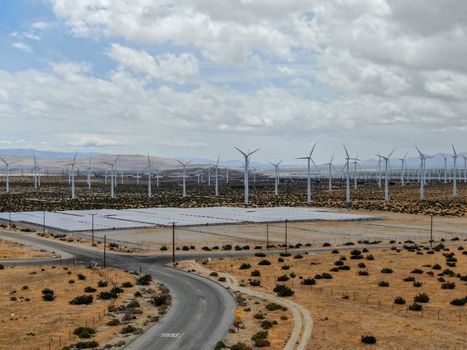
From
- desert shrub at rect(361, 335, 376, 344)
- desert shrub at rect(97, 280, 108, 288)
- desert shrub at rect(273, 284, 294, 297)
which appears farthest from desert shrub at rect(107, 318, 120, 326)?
desert shrub at rect(361, 335, 376, 344)

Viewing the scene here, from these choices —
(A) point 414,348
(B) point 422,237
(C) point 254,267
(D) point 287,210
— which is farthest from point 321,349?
(D) point 287,210

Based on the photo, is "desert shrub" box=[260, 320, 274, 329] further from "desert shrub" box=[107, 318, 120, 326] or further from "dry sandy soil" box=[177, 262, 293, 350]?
"desert shrub" box=[107, 318, 120, 326]

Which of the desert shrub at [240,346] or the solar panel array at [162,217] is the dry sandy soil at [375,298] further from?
the solar panel array at [162,217]

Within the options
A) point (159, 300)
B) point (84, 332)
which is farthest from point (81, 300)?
point (84, 332)

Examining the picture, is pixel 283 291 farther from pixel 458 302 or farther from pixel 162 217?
pixel 162 217

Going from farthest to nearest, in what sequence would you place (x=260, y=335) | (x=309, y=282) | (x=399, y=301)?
(x=309, y=282), (x=399, y=301), (x=260, y=335)

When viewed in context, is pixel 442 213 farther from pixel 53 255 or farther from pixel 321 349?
pixel 321 349
